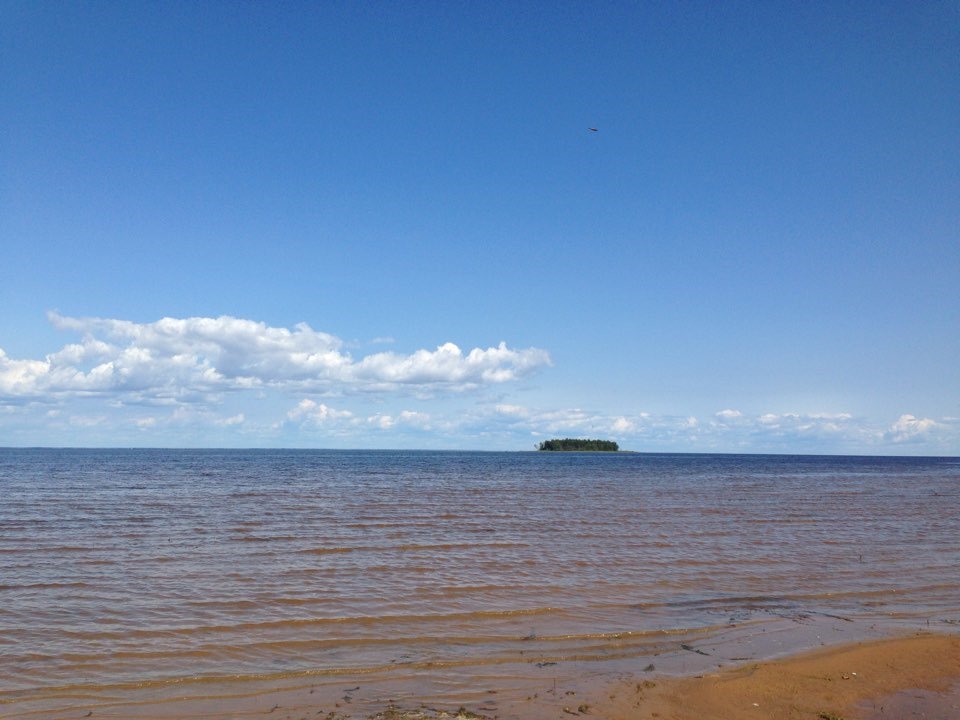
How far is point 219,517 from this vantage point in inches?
1075

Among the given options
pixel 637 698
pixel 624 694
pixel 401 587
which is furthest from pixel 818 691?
pixel 401 587

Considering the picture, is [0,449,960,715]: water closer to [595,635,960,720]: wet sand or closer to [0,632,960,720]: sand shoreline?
[0,632,960,720]: sand shoreline

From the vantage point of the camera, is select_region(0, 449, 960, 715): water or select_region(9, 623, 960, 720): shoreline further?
A: select_region(0, 449, 960, 715): water

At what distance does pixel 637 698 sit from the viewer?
845 centimetres

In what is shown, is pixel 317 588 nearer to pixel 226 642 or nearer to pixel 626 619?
pixel 226 642

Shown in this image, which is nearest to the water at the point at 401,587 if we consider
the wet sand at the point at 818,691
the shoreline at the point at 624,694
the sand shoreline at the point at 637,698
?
the shoreline at the point at 624,694

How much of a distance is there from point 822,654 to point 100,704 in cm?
1021

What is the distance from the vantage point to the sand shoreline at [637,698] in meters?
7.94

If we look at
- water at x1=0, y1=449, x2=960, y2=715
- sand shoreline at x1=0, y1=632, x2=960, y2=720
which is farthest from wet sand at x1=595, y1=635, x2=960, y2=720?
water at x1=0, y1=449, x2=960, y2=715

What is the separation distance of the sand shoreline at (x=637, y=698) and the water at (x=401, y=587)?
0.56 m

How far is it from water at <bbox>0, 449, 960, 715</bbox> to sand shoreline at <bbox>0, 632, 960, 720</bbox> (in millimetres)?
556

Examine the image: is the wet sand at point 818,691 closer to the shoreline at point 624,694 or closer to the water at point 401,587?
the shoreline at point 624,694

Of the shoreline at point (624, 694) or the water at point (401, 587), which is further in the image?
the water at point (401, 587)

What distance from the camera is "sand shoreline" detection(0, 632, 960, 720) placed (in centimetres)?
794
